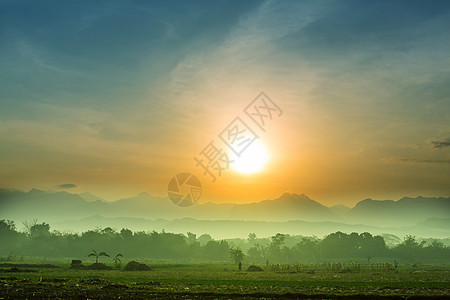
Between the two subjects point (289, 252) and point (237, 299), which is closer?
point (237, 299)

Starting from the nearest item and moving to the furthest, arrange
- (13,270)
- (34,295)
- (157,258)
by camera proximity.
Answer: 1. (34,295)
2. (13,270)
3. (157,258)

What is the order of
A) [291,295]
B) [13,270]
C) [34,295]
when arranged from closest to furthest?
[34,295]
[291,295]
[13,270]

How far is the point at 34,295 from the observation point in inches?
1501

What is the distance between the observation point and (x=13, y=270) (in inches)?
2953

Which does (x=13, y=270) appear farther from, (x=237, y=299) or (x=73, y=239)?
(x=73, y=239)

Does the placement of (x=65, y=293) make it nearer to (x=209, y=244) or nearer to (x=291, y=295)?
(x=291, y=295)

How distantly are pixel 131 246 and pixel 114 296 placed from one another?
516ft

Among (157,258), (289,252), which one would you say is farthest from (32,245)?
(289,252)

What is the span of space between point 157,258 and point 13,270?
115 meters

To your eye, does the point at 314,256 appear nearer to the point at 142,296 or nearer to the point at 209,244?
the point at 209,244

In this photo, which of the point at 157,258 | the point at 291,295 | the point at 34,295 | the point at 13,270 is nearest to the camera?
the point at 34,295

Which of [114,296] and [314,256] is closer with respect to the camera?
[114,296]

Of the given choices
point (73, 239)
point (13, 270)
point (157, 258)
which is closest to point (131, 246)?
point (157, 258)

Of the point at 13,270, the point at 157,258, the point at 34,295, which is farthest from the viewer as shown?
the point at 157,258
